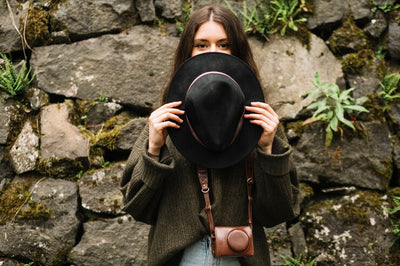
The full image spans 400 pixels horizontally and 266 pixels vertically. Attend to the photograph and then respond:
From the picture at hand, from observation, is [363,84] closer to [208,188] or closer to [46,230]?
[208,188]

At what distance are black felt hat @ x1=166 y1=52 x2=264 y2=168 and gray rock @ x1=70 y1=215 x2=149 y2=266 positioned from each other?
1441 mm

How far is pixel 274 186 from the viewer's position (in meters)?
1.83

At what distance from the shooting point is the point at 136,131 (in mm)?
3117

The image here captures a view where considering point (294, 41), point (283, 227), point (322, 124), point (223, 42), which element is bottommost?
point (283, 227)

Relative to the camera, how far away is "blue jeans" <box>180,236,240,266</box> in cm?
184

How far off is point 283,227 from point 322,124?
94 cm

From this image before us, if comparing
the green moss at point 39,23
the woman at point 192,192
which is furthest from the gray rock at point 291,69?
the green moss at point 39,23

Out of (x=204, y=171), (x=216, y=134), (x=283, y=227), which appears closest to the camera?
(x=216, y=134)

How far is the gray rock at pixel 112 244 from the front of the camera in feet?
9.36

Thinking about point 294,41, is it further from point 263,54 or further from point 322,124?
point 322,124

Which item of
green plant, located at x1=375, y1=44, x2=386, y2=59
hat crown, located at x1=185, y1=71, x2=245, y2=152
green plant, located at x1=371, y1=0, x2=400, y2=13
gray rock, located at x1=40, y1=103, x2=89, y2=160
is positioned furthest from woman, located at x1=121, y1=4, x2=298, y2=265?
green plant, located at x1=371, y1=0, x2=400, y2=13

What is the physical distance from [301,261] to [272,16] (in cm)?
215

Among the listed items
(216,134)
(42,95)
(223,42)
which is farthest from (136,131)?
(216,134)

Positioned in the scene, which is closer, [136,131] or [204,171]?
[204,171]
